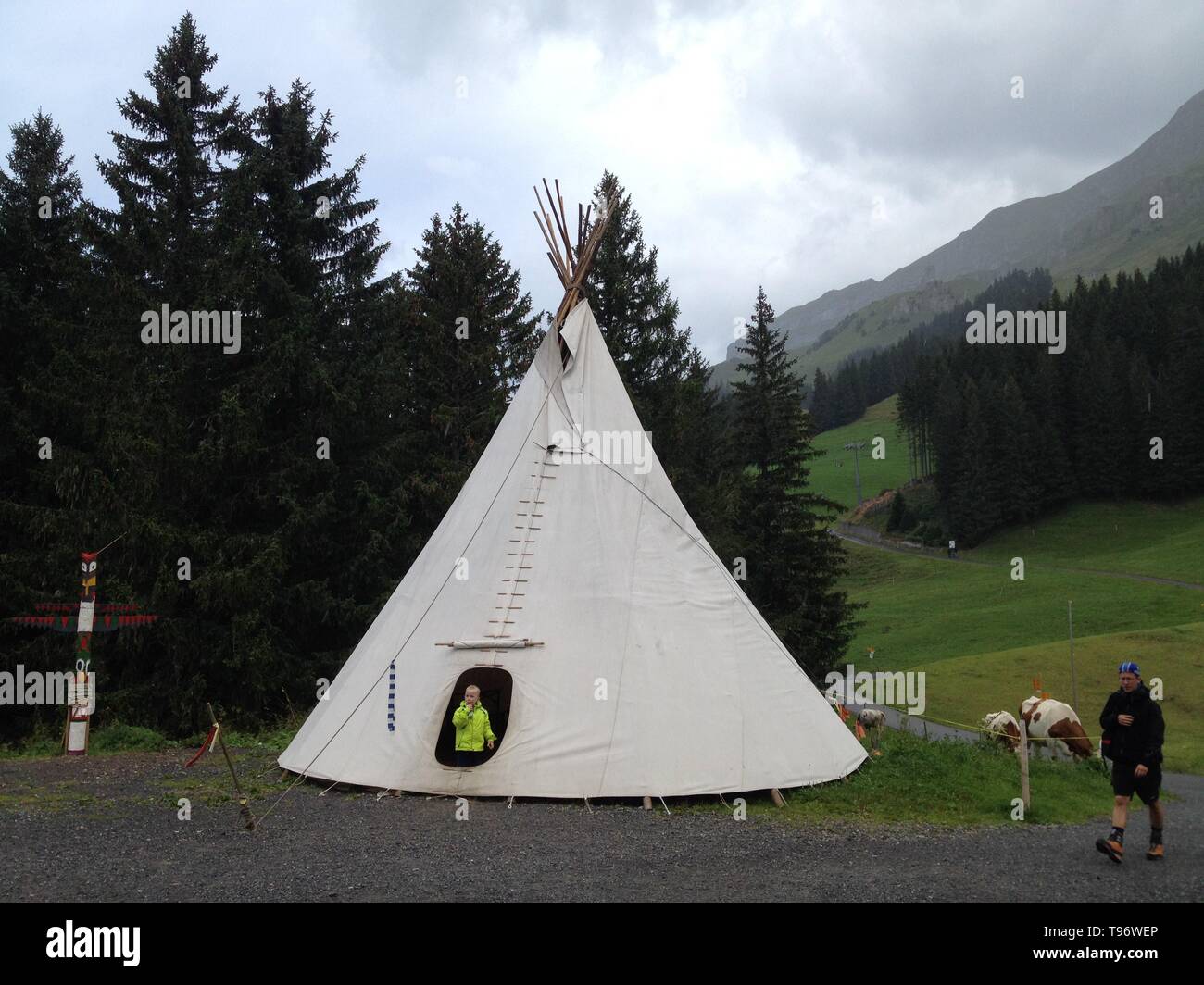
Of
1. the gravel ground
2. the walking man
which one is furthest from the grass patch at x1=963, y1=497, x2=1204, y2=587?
the gravel ground

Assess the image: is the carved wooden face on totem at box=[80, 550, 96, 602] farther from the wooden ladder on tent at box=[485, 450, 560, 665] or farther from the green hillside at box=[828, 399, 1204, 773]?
the green hillside at box=[828, 399, 1204, 773]

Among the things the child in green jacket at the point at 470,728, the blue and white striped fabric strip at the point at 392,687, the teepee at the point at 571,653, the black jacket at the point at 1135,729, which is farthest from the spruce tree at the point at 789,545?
the black jacket at the point at 1135,729

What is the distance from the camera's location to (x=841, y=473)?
90812mm

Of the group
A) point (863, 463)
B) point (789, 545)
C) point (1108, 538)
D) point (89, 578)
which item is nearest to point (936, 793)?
point (89, 578)

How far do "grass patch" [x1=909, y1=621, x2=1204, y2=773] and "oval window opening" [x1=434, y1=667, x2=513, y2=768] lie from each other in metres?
16.4

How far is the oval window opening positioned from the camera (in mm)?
9070

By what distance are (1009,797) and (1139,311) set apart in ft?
255

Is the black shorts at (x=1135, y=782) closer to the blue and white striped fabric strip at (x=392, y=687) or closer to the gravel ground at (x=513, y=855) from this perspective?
the gravel ground at (x=513, y=855)

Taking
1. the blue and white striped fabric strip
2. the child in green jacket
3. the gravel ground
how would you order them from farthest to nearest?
the blue and white striped fabric strip < the child in green jacket < the gravel ground

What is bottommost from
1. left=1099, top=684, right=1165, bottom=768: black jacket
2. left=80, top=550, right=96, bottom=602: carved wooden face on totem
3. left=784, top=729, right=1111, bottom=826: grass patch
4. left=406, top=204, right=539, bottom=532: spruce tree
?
left=784, top=729, right=1111, bottom=826: grass patch

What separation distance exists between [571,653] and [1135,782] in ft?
16.7

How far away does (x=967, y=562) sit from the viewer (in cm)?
5722

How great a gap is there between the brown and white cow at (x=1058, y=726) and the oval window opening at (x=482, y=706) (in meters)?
10.1
